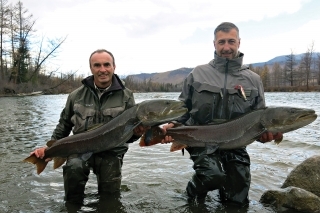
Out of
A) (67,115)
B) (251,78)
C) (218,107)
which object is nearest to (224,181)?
(218,107)

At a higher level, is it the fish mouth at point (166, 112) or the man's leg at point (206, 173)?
the fish mouth at point (166, 112)

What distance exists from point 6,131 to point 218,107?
9522 mm

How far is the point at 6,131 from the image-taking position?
11.4 metres

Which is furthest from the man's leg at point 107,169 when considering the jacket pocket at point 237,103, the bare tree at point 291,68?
the bare tree at point 291,68

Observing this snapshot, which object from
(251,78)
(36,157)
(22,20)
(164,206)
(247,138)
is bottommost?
(164,206)

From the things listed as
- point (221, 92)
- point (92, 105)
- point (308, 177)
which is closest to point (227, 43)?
point (221, 92)

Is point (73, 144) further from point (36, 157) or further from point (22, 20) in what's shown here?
point (22, 20)

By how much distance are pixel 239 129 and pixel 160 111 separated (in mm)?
1074

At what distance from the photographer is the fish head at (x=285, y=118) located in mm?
3832

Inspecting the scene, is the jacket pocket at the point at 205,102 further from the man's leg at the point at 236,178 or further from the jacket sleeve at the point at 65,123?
the jacket sleeve at the point at 65,123

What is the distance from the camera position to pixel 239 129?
160 inches

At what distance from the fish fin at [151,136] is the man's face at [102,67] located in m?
1.11

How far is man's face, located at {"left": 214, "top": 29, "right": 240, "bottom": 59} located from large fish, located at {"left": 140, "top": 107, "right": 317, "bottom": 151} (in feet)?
3.56

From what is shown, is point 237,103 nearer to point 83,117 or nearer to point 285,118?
point 285,118
